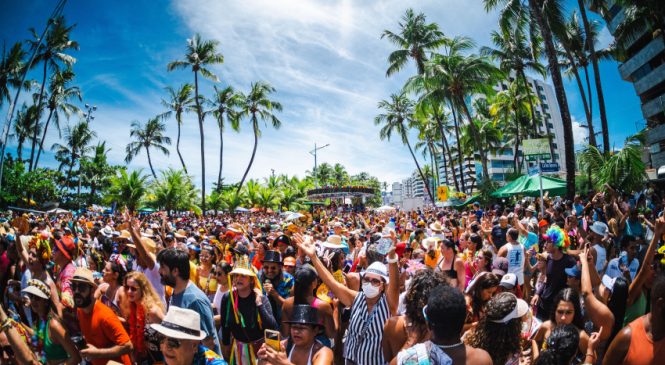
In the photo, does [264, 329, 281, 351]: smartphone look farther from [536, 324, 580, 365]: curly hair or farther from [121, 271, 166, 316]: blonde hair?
[121, 271, 166, 316]: blonde hair

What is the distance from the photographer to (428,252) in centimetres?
639

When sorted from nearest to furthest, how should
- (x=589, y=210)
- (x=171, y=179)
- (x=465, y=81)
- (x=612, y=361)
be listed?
(x=612, y=361) < (x=589, y=210) < (x=465, y=81) < (x=171, y=179)

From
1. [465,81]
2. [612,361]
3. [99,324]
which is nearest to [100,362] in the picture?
[99,324]

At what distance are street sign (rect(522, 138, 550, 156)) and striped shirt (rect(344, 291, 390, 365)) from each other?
24.3 feet

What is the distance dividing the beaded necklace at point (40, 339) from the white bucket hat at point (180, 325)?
1.56 meters

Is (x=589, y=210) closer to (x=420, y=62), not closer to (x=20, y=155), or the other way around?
(x=420, y=62)

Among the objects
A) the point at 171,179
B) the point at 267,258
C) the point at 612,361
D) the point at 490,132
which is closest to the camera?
the point at 612,361

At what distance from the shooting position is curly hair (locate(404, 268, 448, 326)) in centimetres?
253

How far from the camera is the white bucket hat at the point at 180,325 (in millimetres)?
2219

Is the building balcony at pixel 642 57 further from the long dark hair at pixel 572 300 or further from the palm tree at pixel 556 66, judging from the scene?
the long dark hair at pixel 572 300

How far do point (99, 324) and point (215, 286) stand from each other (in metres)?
2.32

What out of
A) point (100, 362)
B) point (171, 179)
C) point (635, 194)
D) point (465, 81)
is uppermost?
point (465, 81)

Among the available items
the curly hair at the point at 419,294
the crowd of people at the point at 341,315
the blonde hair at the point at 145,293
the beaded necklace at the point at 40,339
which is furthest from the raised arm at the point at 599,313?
the beaded necklace at the point at 40,339

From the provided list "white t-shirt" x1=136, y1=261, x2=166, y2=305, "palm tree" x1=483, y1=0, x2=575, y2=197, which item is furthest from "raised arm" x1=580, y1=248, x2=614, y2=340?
"palm tree" x1=483, y1=0, x2=575, y2=197
